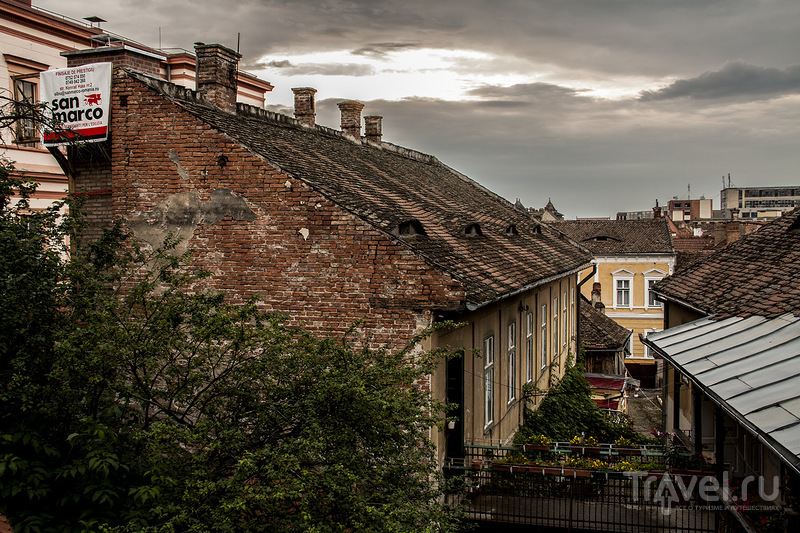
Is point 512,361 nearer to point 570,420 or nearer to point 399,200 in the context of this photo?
point 570,420

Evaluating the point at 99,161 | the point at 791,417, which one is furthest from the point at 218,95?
the point at 791,417

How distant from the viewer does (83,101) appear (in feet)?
36.0

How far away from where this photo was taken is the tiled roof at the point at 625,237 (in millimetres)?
41094

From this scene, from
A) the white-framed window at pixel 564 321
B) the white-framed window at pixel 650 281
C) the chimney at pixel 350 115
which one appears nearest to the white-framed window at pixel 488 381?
the white-framed window at pixel 564 321

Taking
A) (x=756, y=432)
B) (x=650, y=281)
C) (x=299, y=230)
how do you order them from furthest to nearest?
(x=650, y=281) → (x=299, y=230) → (x=756, y=432)

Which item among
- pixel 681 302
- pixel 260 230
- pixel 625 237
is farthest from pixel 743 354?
pixel 625 237

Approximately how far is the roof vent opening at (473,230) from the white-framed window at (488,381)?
7.08ft

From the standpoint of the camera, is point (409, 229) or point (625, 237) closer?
point (409, 229)

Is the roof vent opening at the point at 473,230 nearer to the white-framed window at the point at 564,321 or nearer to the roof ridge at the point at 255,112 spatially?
the roof ridge at the point at 255,112

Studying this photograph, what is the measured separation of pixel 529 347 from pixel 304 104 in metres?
9.04

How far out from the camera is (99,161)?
37.2ft

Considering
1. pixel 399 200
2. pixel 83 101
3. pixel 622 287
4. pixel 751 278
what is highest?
pixel 83 101

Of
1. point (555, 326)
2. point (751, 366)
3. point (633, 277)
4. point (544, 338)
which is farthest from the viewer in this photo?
point (633, 277)

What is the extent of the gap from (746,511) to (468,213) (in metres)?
9.33
